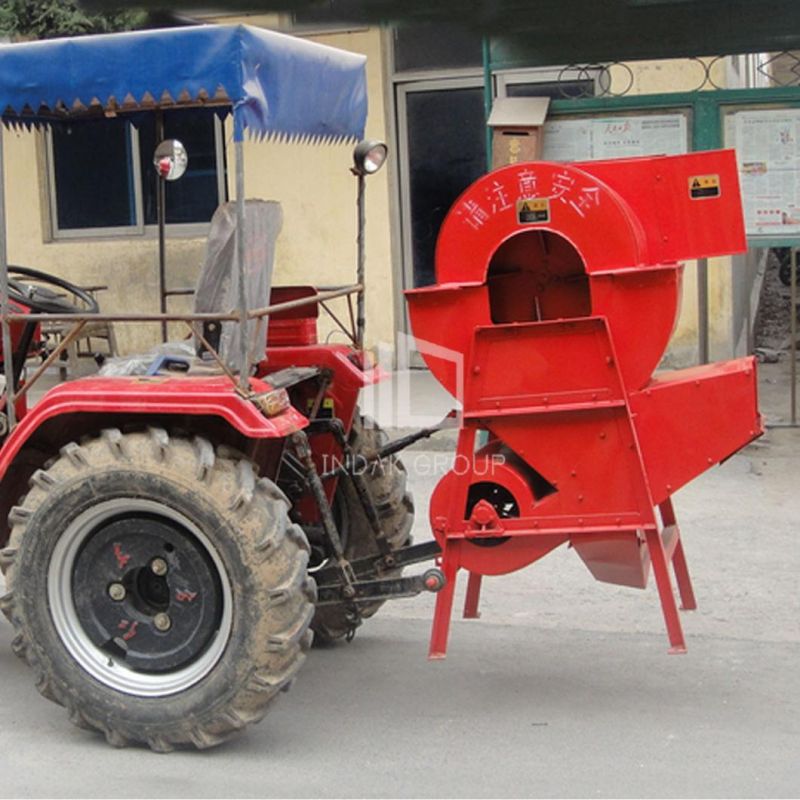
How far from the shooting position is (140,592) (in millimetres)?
4578

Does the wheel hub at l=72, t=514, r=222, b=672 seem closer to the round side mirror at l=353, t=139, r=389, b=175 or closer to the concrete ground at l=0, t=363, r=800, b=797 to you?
the concrete ground at l=0, t=363, r=800, b=797

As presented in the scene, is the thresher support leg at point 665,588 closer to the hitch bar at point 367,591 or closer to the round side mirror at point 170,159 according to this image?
the hitch bar at point 367,591

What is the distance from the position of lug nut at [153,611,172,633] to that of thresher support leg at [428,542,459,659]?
2.93ft

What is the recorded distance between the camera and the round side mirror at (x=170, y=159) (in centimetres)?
478

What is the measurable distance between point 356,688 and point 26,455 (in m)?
1.48

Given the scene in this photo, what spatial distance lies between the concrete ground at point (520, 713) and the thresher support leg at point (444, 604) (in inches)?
10.6

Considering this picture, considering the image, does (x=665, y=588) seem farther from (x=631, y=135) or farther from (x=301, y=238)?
(x=301, y=238)

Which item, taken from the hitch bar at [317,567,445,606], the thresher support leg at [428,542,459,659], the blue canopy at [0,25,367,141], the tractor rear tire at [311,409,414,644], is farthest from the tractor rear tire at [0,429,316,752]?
the blue canopy at [0,25,367,141]

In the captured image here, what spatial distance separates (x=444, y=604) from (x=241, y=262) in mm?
1377

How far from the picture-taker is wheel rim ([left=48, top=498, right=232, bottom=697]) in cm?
440

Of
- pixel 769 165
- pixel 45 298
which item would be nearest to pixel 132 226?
pixel 769 165

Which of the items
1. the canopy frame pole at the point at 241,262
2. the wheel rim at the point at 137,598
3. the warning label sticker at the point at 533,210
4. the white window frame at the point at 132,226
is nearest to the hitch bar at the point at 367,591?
the wheel rim at the point at 137,598

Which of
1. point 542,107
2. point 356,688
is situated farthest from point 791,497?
point 356,688

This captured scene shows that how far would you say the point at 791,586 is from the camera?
245 inches
